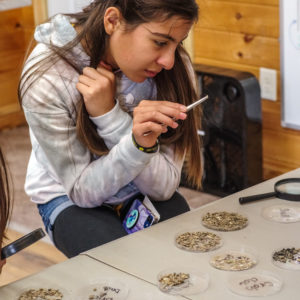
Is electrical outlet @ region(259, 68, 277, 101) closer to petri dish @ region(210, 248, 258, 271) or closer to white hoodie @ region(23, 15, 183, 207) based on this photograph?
white hoodie @ region(23, 15, 183, 207)

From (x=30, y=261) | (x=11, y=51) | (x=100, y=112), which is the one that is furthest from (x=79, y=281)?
(x=11, y=51)

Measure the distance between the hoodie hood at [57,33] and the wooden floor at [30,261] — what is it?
1.15 meters

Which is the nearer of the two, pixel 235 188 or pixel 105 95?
pixel 105 95

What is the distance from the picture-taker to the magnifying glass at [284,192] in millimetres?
1626

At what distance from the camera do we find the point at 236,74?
10.3 ft

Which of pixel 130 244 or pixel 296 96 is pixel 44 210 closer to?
pixel 130 244

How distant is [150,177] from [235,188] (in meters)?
1.44

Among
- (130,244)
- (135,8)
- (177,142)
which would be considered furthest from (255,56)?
(130,244)

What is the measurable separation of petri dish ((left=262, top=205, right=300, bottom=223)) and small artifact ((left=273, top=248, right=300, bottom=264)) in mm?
153

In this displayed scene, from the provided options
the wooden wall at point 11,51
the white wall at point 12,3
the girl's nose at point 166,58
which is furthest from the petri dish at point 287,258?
the wooden wall at point 11,51

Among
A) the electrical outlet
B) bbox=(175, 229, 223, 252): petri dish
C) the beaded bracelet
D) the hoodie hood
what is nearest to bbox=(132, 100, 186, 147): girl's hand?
the beaded bracelet

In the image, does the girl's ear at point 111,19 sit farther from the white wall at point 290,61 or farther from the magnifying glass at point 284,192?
the white wall at point 290,61

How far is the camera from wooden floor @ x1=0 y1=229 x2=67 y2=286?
2740 millimetres

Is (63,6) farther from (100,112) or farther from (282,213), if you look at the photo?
(282,213)
